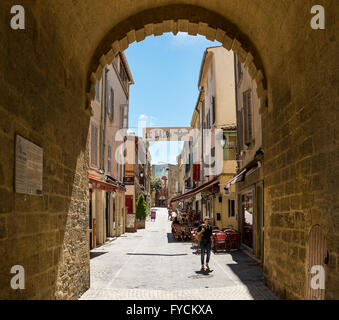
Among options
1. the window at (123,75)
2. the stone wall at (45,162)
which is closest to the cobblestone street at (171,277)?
the stone wall at (45,162)

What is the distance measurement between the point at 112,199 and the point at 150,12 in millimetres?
15049

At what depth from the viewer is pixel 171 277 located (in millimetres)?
9867

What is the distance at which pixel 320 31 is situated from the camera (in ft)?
16.7

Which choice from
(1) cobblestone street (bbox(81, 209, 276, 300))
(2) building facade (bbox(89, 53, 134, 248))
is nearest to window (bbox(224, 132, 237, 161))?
(2) building facade (bbox(89, 53, 134, 248))

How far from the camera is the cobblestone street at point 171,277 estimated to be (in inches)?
307

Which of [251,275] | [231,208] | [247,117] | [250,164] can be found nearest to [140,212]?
[231,208]

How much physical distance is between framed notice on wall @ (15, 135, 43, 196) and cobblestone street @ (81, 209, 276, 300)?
3.33 meters

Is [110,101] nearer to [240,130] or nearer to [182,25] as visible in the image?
[240,130]

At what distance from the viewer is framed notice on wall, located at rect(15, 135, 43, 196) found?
14.3 feet

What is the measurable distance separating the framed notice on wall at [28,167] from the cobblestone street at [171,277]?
10.9 ft

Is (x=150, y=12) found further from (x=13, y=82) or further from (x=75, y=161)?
(x=13, y=82)

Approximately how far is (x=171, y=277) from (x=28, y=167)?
610 cm

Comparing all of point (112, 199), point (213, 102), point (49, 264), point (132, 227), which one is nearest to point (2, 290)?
point (49, 264)

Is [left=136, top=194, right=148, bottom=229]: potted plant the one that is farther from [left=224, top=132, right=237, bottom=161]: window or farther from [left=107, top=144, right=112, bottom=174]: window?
[left=224, top=132, right=237, bottom=161]: window
